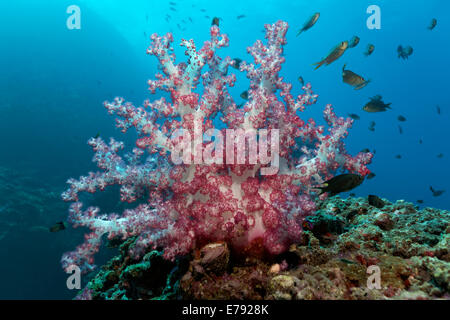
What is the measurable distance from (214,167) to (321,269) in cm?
170

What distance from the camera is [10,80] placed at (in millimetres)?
26266

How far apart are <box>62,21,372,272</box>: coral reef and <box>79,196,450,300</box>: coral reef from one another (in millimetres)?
259

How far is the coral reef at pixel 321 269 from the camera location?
6.95 feet

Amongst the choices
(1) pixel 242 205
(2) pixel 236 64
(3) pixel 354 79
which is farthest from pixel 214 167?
(3) pixel 354 79

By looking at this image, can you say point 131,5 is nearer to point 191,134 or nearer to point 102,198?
point 102,198

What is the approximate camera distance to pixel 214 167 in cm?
297

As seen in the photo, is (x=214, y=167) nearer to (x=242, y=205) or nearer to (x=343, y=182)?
(x=242, y=205)

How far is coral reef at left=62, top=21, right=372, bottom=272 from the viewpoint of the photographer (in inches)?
107

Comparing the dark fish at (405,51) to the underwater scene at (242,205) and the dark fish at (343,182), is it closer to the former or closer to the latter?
the underwater scene at (242,205)

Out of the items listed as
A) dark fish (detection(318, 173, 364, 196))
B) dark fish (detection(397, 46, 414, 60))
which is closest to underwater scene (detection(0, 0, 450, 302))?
dark fish (detection(318, 173, 364, 196))

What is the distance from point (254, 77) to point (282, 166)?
1.53 metres

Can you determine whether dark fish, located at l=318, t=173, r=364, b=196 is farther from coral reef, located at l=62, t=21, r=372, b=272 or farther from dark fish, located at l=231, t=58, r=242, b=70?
dark fish, located at l=231, t=58, r=242, b=70

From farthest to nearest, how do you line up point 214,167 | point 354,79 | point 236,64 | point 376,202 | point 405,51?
point 405,51
point 354,79
point 236,64
point 376,202
point 214,167
